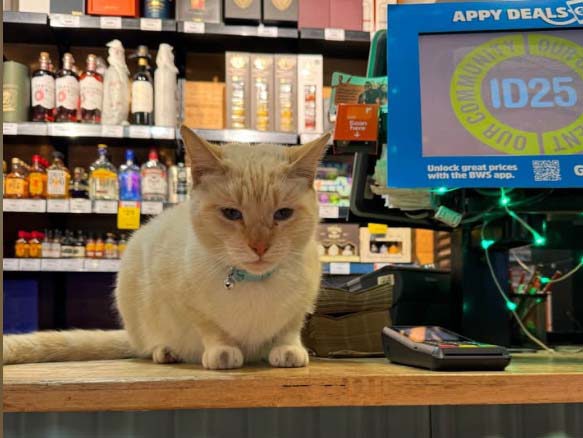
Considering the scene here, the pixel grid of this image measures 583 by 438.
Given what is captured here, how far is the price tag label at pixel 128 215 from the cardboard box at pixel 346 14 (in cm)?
139

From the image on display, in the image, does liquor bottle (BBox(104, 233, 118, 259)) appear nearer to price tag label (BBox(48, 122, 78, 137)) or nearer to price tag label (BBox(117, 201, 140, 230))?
price tag label (BBox(117, 201, 140, 230))

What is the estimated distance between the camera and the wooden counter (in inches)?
28.5

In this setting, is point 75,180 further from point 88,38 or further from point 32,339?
point 32,339

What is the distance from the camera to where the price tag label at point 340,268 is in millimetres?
3121

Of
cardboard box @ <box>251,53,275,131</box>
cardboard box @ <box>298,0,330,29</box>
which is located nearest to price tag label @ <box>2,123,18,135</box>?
cardboard box @ <box>251,53,275,131</box>

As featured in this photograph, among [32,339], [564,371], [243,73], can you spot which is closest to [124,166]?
[243,73]

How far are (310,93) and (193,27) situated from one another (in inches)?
26.5

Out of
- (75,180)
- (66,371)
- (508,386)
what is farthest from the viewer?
(75,180)

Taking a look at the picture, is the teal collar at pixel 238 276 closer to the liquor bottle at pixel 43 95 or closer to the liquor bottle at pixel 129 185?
the liquor bottle at pixel 129 185

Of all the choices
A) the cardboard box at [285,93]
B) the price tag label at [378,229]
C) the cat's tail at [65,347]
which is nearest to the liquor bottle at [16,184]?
the cardboard box at [285,93]

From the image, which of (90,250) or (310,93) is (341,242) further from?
(90,250)

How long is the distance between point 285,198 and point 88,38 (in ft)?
9.21

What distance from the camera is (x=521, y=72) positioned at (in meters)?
1.00

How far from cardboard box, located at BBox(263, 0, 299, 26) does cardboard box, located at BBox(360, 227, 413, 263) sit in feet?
3.77
